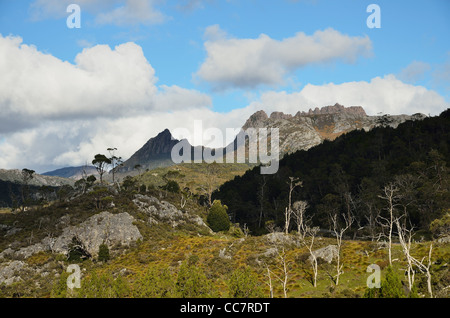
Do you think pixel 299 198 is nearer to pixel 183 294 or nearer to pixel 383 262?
pixel 383 262

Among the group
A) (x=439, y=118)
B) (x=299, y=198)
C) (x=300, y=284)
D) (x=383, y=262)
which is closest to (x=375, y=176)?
(x=299, y=198)

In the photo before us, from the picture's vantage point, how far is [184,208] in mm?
87562

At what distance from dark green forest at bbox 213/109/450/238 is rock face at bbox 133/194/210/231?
70.5 ft

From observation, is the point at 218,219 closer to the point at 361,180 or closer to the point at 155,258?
the point at 155,258

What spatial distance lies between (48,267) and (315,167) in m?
104

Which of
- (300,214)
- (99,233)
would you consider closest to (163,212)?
(99,233)

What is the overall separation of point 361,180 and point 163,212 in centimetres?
6614

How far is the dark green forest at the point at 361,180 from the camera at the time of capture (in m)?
70.1

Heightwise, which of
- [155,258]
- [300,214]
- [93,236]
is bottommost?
[155,258]

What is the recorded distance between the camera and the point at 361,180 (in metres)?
98.1

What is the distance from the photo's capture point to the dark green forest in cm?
7012

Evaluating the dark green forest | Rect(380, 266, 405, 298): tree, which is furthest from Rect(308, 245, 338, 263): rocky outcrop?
the dark green forest
